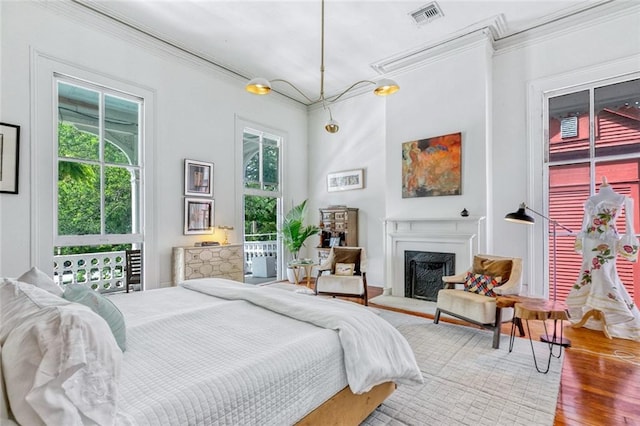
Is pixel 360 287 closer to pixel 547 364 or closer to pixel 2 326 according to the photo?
pixel 547 364

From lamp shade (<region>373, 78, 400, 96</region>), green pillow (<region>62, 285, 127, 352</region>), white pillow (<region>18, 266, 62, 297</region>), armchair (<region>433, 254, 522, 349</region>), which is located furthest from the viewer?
armchair (<region>433, 254, 522, 349</region>)

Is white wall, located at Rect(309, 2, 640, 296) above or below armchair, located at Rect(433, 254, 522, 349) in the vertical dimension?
above

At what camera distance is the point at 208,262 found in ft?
14.1

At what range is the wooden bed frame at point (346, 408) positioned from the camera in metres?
1.38

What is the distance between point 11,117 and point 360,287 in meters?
4.17

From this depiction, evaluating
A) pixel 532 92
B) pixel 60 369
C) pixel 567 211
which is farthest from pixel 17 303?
pixel 532 92

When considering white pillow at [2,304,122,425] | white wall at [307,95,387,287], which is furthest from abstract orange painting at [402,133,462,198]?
white pillow at [2,304,122,425]

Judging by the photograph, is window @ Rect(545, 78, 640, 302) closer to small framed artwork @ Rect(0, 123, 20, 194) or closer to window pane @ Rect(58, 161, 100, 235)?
window pane @ Rect(58, 161, 100, 235)

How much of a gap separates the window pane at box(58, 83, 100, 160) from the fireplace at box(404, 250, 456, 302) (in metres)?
4.40

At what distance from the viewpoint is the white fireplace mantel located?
4027mm

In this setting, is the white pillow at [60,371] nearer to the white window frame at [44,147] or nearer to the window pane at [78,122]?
the white window frame at [44,147]

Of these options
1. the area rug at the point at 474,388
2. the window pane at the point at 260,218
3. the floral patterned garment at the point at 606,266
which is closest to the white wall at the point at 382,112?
the window pane at the point at 260,218

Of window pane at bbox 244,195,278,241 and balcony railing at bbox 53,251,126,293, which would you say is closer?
balcony railing at bbox 53,251,126,293

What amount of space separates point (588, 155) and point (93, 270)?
6.10 meters
